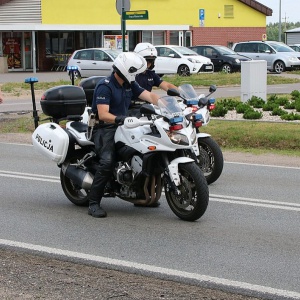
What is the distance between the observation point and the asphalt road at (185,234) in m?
6.60

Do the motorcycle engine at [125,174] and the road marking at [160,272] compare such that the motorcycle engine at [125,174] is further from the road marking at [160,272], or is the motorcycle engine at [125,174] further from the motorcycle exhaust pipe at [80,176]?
the road marking at [160,272]

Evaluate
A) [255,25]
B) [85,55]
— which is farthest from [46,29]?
[255,25]

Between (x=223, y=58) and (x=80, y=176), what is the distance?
105ft

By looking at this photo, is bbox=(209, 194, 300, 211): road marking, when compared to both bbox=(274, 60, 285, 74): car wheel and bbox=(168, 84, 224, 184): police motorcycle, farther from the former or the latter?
bbox=(274, 60, 285, 74): car wheel

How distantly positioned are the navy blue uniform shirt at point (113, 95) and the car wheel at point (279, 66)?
32487 millimetres

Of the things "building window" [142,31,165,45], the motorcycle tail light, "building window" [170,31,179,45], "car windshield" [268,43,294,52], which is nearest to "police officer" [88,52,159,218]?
the motorcycle tail light

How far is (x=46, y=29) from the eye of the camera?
158ft

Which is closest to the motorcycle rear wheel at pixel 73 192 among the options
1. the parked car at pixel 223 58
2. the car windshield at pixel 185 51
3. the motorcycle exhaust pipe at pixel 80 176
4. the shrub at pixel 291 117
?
the motorcycle exhaust pipe at pixel 80 176

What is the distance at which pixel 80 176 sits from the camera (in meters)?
9.02

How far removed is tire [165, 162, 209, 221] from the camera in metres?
8.09

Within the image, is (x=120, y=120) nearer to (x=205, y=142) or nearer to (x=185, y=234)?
(x=185, y=234)

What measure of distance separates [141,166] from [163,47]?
30837 millimetres

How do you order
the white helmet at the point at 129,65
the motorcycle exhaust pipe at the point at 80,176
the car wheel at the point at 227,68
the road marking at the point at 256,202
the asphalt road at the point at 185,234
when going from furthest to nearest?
the car wheel at the point at 227,68 → the road marking at the point at 256,202 → the motorcycle exhaust pipe at the point at 80,176 → the white helmet at the point at 129,65 → the asphalt road at the point at 185,234

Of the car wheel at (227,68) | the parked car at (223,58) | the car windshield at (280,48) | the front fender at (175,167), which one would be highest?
the car windshield at (280,48)
